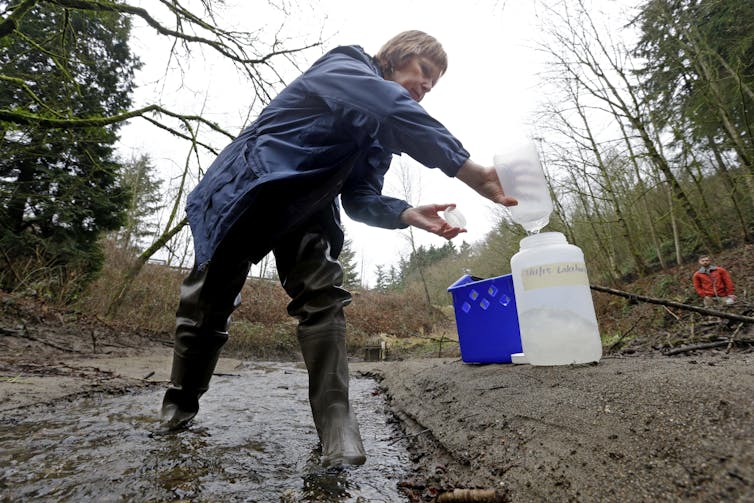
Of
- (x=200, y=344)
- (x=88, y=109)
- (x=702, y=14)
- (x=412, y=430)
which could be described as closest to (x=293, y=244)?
(x=200, y=344)

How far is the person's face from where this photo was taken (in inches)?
66.8

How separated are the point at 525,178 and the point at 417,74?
691 mm

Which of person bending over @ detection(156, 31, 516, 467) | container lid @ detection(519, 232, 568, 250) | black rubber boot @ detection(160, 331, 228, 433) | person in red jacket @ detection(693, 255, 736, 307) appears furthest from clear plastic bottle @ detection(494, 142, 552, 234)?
person in red jacket @ detection(693, 255, 736, 307)

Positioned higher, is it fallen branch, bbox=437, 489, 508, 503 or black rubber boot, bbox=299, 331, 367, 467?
black rubber boot, bbox=299, 331, 367, 467

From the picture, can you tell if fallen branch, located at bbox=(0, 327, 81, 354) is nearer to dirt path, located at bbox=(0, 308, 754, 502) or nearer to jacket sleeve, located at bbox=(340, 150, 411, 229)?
dirt path, located at bbox=(0, 308, 754, 502)

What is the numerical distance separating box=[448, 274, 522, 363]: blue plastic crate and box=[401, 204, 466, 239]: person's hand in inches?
48.7

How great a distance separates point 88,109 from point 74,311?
4.78m

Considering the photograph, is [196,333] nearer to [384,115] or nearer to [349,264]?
[384,115]

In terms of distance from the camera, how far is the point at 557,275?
166 cm

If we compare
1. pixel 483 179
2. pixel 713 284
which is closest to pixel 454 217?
pixel 483 179

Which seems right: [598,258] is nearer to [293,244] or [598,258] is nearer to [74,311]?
[293,244]

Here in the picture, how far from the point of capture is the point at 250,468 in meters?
1.16

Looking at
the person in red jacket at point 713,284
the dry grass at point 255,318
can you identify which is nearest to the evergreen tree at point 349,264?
the dry grass at point 255,318

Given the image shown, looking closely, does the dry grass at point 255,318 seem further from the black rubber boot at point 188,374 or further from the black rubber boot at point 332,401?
the black rubber boot at point 332,401
